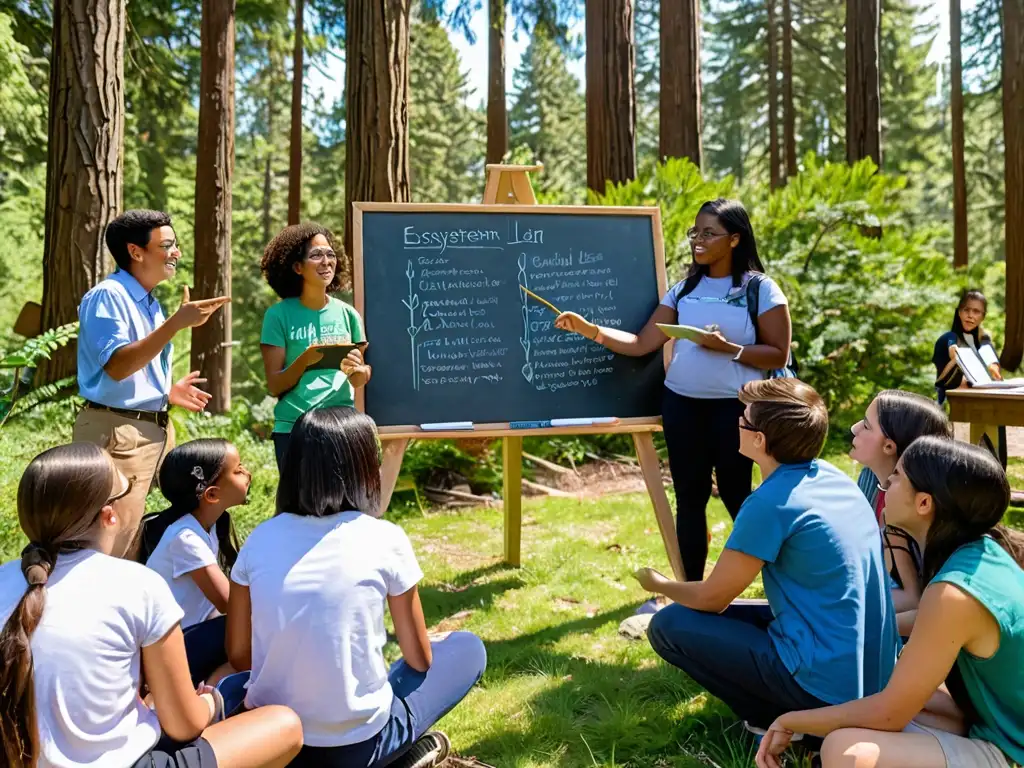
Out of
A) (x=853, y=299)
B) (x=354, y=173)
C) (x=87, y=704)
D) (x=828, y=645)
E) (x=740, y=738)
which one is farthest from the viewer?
(x=853, y=299)

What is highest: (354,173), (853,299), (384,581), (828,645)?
(354,173)

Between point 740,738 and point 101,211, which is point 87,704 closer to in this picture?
point 740,738

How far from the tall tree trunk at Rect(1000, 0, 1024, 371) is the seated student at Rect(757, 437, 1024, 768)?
13020mm

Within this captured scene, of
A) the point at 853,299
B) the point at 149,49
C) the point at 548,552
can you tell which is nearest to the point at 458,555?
the point at 548,552

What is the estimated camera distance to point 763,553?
7.48ft

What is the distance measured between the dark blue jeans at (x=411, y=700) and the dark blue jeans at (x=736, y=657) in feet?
2.00

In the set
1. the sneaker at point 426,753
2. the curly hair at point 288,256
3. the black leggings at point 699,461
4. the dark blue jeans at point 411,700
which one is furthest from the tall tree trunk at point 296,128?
the sneaker at point 426,753

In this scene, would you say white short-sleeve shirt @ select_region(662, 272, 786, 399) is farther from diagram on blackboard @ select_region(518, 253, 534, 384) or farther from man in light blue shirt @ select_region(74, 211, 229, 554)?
man in light blue shirt @ select_region(74, 211, 229, 554)

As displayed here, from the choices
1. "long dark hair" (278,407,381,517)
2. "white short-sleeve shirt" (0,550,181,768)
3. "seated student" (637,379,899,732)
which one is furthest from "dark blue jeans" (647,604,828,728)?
"white short-sleeve shirt" (0,550,181,768)

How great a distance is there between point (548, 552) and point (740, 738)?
8.02ft

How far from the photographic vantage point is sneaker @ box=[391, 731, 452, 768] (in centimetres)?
229

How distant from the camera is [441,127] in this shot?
90.9ft

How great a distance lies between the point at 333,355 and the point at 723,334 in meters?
1.69

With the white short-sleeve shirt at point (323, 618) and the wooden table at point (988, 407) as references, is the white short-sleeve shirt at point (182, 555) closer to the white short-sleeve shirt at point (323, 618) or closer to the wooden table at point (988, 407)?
the white short-sleeve shirt at point (323, 618)
